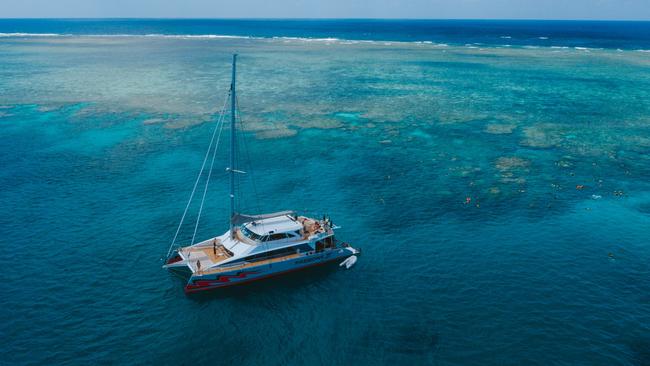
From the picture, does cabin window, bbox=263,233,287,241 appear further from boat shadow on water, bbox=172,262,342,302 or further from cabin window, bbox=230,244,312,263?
boat shadow on water, bbox=172,262,342,302

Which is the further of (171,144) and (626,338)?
(171,144)

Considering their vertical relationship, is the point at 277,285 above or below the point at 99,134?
below

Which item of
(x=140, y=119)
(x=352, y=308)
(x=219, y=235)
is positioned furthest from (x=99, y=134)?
(x=352, y=308)

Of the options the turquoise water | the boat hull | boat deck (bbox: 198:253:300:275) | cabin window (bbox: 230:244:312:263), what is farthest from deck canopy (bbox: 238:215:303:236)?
the turquoise water

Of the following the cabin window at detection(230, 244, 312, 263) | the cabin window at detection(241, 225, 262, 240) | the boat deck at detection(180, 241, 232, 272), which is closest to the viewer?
the boat deck at detection(180, 241, 232, 272)

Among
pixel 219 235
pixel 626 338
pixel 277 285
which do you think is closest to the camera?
pixel 626 338

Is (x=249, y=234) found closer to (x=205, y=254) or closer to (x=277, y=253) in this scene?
(x=277, y=253)

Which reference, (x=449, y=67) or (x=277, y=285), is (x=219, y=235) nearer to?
(x=277, y=285)

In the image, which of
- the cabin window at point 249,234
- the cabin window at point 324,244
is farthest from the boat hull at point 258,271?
the cabin window at point 249,234

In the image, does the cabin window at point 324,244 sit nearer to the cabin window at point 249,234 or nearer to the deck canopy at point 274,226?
the deck canopy at point 274,226
